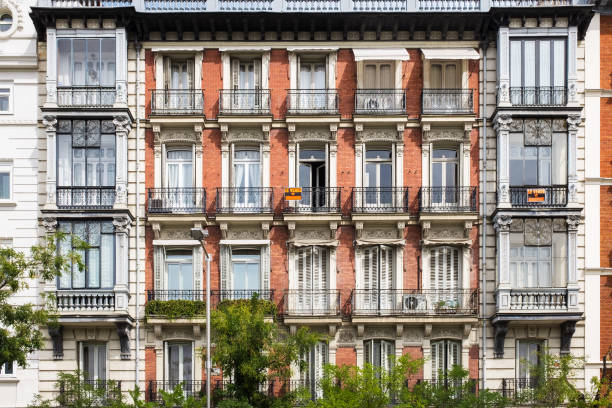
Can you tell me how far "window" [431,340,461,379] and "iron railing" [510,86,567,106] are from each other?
9987mm

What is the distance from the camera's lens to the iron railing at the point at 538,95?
132 feet

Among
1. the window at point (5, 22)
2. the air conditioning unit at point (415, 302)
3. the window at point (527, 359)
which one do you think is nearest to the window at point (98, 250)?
the window at point (5, 22)

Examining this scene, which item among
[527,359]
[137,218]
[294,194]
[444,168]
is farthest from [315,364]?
[444,168]

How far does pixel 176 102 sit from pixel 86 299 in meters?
8.71

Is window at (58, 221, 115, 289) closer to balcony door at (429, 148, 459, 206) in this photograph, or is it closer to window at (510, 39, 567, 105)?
balcony door at (429, 148, 459, 206)

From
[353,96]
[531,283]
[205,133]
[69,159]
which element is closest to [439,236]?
[531,283]

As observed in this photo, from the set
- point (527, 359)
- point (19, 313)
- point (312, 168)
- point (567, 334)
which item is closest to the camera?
point (19, 313)

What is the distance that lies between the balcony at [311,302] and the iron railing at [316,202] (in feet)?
10.6

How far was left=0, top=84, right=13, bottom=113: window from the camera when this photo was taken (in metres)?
41.0

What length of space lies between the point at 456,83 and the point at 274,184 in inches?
337

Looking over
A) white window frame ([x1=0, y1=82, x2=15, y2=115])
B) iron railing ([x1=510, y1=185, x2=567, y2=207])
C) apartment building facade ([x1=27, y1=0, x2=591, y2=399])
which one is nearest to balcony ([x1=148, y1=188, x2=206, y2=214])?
apartment building facade ([x1=27, y1=0, x2=591, y2=399])

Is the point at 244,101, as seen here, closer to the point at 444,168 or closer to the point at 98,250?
the point at 98,250

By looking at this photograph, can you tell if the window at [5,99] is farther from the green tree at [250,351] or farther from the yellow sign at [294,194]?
the green tree at [250,351]

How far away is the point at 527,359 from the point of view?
4009cm
